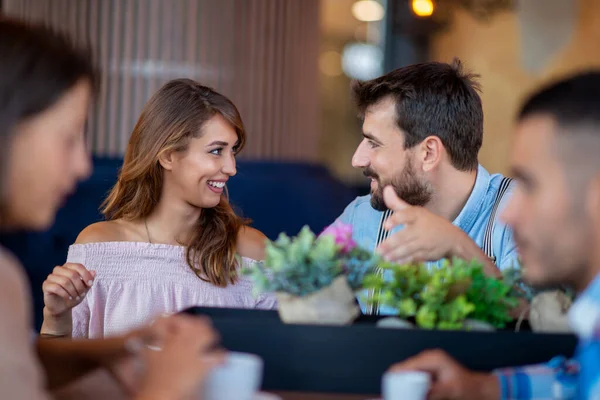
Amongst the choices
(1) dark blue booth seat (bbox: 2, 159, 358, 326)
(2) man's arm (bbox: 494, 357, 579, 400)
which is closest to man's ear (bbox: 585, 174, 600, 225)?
(2) man's arm (bbox: 494, 357, 579, 400)

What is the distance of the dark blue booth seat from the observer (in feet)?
9.76

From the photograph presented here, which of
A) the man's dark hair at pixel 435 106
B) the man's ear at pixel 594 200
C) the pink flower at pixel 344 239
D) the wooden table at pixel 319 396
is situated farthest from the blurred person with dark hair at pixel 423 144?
the man's ear at pixel 594 200

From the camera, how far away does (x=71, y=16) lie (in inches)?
151

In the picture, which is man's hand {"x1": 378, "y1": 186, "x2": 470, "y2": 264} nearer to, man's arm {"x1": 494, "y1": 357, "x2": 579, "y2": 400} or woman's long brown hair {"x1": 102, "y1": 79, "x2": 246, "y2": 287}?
man's arm {"x1": 494, "y1": 357, "x2": 579, "y2": 400}

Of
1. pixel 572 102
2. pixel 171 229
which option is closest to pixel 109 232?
pixel 171 229

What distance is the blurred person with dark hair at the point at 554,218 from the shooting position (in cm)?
98

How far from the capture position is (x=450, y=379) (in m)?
1.03

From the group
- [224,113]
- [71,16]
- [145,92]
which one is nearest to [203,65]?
[145,92]

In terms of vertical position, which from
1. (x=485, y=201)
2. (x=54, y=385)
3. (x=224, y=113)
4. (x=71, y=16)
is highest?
(x=71, y=16)

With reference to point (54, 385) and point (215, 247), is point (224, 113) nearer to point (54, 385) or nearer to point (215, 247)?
point (215, 247)

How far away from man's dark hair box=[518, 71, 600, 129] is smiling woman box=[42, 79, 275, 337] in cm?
117

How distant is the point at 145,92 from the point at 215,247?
2.00m

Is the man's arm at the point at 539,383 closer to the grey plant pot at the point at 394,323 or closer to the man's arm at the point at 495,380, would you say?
the man's arm at the point at 495,380

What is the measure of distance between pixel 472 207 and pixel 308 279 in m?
1.07
